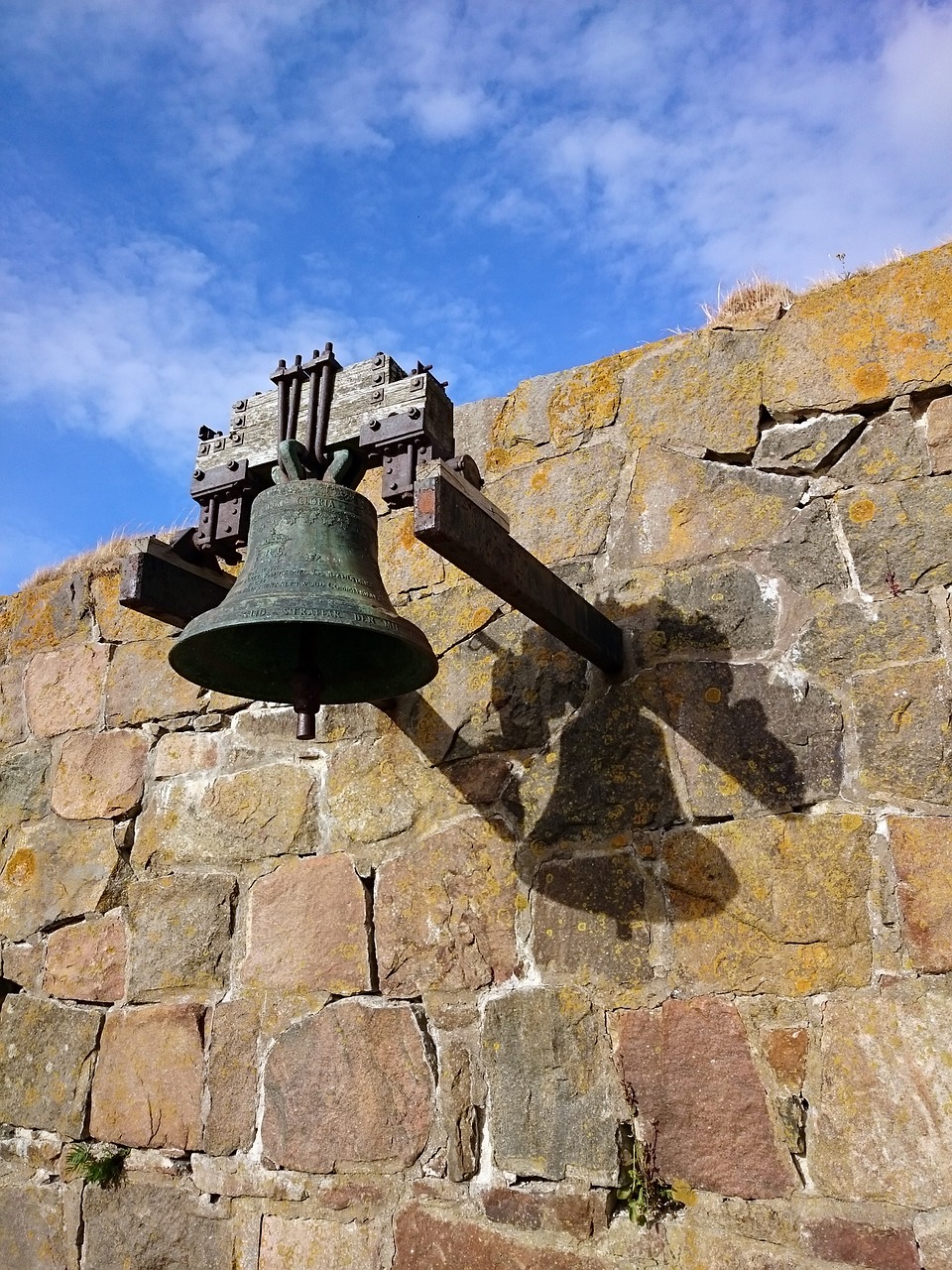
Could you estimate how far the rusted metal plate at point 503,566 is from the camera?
1688 mm

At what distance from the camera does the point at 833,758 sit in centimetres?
195

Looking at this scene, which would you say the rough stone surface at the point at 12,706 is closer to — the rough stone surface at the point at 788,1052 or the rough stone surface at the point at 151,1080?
the rough stone surface at the point at 151,1080

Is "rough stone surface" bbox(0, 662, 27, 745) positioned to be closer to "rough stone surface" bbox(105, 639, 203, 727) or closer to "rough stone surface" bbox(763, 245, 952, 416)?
"rough stone surface" bbox(105, 639, 203, 727)

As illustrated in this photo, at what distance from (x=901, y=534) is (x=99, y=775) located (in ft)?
7.54

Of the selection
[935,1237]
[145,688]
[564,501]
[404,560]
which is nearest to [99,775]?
[145,688]

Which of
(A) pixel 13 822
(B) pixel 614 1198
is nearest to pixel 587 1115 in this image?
(B) pixel 614 1198

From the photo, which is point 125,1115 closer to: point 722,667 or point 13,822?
point 13,822

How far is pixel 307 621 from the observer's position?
5.83 feet

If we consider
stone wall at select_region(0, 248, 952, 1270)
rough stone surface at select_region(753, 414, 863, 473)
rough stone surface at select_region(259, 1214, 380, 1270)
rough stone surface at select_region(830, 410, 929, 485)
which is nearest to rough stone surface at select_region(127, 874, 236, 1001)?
stone wall at select_region(0, 248, 952, 1270)

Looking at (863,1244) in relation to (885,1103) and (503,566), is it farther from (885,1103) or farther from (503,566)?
(503,566)

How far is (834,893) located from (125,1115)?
1.84 meters

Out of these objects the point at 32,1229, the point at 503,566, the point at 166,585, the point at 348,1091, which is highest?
the point at 166,585

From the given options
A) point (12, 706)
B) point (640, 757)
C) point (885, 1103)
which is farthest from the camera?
point (12, 706)

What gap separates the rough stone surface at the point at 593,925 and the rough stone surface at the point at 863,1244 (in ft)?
1.67
